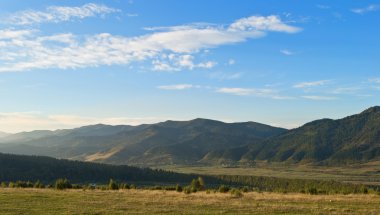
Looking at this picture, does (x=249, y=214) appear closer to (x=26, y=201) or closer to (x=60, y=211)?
(x=60, y=211)

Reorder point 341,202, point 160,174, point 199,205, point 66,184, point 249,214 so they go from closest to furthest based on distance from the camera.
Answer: point 249,214 < point 199,205 < point 341,202 < point 66,184 < point 160,174

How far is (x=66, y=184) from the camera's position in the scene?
172 ft

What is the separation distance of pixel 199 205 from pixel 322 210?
8.92m

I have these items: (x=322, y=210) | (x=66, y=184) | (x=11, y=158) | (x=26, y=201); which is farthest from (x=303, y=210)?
(x=11, y=158)

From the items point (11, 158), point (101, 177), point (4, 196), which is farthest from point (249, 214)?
point (11, 158)

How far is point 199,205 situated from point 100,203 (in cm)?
763

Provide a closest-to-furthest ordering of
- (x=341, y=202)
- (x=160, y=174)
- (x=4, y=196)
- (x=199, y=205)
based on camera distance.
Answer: (x=199, y=205) → (x=341, y=202) → (x=4, y=196) → (x=160, y=174)

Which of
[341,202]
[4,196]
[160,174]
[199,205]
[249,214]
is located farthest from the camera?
[160,174]

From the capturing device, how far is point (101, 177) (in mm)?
155750

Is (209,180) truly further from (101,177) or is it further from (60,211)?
(60,211)

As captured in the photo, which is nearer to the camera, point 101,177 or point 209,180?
point 101,177

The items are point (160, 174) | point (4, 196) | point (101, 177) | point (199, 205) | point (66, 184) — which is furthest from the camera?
point (160, 174)

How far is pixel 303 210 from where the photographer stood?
3102cm

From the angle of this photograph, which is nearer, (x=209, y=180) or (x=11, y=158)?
(x=11, y=158)
